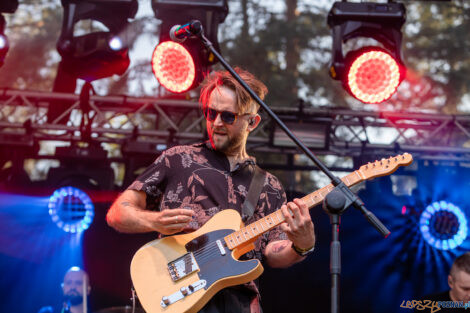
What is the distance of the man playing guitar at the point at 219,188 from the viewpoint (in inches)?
104

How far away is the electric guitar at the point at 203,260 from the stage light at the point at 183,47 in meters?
2.02

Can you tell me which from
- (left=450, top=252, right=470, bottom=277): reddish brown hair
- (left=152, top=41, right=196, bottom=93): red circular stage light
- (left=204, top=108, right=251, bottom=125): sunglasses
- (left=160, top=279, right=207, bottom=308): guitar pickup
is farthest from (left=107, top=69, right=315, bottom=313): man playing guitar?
(left=450, top=252, right=470, bottom=277): reddish brown hair

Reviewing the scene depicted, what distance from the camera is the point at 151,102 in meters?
6.21

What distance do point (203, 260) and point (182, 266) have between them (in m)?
0.11

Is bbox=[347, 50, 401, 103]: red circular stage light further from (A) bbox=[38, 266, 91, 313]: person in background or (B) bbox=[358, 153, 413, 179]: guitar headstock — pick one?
(A) bbox=[38, 266, 91, 313]: person in background

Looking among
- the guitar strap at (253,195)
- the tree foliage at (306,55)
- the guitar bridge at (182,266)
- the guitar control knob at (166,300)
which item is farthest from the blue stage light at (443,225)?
the tree foliage at (306,55)

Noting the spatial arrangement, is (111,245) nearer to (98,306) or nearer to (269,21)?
(98,306)

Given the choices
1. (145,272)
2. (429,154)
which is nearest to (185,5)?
(145,272)

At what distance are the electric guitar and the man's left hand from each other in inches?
5.0

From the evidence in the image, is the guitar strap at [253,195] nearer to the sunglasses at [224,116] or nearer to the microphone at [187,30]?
the sunglasses at [224,116]

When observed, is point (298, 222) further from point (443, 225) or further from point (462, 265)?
point (443, 225)

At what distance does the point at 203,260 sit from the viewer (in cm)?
262

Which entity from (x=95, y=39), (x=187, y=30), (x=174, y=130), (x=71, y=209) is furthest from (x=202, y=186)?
(x=71, y=209)

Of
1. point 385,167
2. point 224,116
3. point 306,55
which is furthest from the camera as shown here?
point 306,55
